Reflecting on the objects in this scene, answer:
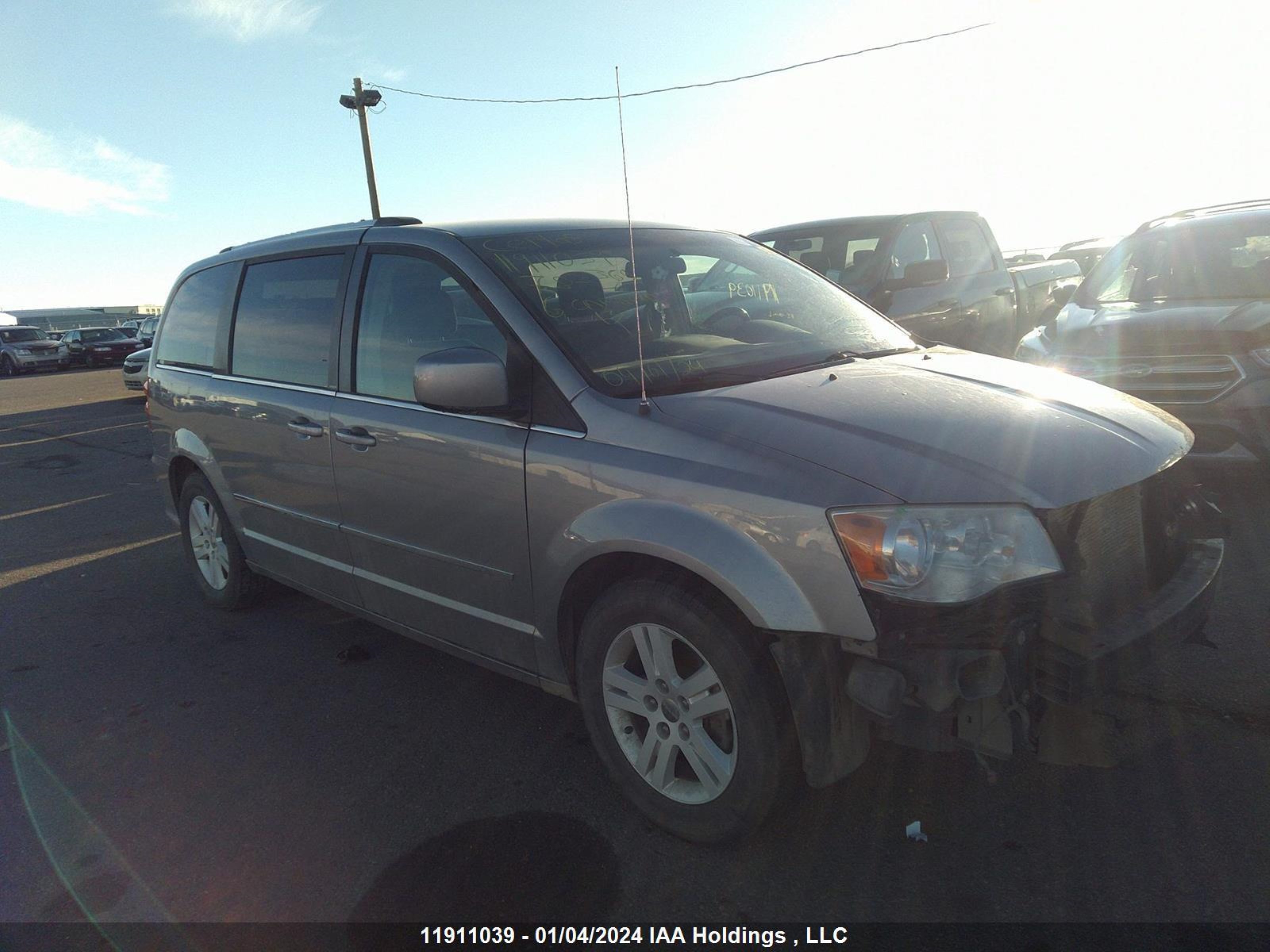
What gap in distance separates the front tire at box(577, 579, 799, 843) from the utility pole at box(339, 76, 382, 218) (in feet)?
64.0

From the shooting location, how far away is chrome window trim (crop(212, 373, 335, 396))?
3699 mm

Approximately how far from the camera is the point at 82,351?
31781mm

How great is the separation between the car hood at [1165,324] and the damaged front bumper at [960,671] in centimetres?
353

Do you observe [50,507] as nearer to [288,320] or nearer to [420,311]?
[288,320]

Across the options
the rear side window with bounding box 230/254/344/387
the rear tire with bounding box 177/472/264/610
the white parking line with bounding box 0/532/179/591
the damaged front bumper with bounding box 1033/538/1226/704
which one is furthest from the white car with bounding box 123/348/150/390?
the damaged front bumper with bounding box 1033/538/1226/704

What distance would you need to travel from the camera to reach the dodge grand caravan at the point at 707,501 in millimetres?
2170

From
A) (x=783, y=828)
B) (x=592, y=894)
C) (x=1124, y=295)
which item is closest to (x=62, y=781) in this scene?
(x=592, y=894)

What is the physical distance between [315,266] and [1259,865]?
3.96 meters

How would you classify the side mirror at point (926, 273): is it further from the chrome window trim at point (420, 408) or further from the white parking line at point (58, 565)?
the white parking line at point (58, 565)

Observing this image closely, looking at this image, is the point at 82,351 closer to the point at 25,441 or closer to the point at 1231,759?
the point at 25,441

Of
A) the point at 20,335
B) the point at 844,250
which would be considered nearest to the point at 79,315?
the point at 20,335

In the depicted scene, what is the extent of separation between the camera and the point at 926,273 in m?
6.52

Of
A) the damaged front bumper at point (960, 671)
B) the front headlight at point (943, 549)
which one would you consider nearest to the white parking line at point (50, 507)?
the damaged front bumper at point (960, 671)

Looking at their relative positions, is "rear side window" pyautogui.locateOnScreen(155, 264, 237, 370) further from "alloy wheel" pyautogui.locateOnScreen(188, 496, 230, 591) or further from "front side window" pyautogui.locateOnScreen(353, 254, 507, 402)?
"front side window" pyautogui.locateOnScreen(353, 254, 507, 402)
